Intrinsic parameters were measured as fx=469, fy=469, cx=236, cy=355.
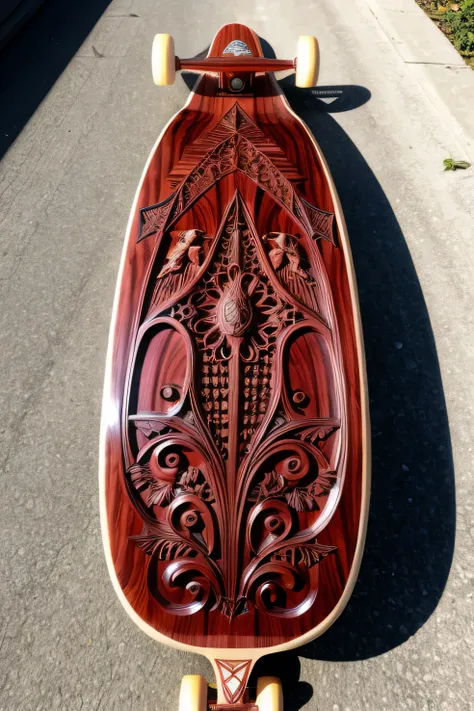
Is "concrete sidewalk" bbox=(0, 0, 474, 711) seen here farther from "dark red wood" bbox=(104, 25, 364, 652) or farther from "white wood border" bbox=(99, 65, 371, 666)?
"dark red wood" bbox=(104, 25, 364, 652)

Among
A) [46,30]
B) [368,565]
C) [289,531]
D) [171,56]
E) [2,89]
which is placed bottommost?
[368,565]

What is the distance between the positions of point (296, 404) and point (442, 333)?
119 cm

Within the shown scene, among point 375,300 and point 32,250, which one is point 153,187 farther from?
point 375,300

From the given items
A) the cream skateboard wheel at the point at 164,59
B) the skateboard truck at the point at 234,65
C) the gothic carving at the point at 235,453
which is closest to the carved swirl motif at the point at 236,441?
the gothic carving at the point at 235,453

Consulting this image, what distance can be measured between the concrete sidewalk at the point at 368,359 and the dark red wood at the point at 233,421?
1.47 ft

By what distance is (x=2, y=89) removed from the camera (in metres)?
3.31

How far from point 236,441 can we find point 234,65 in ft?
6.40

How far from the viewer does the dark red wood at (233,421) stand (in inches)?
54.1

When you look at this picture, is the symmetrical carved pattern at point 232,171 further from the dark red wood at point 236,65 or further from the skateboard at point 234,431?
the dark red wood at point 236,65

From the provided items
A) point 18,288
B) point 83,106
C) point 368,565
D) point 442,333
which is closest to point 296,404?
point 368,565

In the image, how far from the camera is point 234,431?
1444 millimetres

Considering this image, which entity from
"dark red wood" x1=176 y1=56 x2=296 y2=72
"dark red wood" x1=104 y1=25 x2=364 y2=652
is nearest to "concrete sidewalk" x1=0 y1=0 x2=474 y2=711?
"dark red wood" x1=104 y1=25 x2=364 y2=652

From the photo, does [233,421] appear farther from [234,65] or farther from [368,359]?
[234,65]

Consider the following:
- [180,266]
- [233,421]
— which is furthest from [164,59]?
[233,421]
